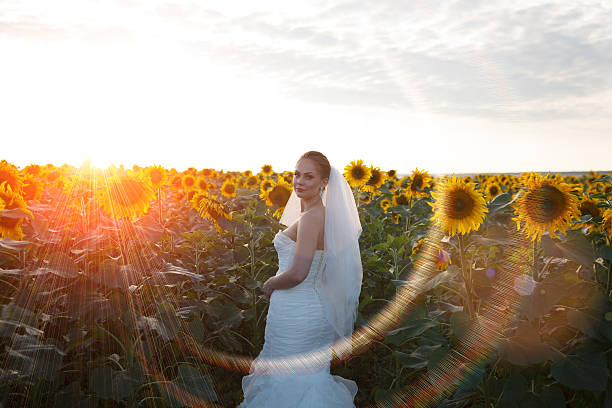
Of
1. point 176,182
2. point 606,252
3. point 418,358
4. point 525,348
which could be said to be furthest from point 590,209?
point 176,182

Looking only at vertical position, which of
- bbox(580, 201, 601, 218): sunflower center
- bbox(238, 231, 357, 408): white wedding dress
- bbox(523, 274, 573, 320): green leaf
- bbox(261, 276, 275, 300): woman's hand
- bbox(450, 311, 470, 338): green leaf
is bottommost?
bbox(238, 231, 357, 408): white wedding dress

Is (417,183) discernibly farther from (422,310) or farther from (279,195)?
(422,310)

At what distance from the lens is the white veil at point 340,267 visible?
3713 mm

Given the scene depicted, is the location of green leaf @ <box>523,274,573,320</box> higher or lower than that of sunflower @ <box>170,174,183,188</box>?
lower

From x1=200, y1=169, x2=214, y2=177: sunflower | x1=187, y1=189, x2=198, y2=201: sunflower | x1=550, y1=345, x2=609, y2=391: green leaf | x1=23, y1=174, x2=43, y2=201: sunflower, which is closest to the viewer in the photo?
x1=550, y1=345, x2=609, y2=391: green leaf

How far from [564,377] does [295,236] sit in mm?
2160

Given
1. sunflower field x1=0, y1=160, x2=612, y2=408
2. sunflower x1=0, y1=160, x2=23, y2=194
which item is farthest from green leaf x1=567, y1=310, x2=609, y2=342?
sunflower x1=0, y1=160, x2=23, y2=194

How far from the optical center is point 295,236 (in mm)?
3756

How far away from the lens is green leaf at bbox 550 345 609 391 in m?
2.25

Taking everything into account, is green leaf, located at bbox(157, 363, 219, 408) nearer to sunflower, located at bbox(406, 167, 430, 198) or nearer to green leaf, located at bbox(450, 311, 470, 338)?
green leaf, located at bbox(450, 311, 470, 338)

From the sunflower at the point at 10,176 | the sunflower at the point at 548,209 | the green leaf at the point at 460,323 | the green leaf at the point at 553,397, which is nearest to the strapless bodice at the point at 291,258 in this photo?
the green leaf at the point at 460,323

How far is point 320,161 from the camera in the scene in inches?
149

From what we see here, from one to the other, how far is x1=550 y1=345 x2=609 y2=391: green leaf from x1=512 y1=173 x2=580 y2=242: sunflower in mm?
655

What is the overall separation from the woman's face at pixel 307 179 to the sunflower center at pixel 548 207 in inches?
67.4
